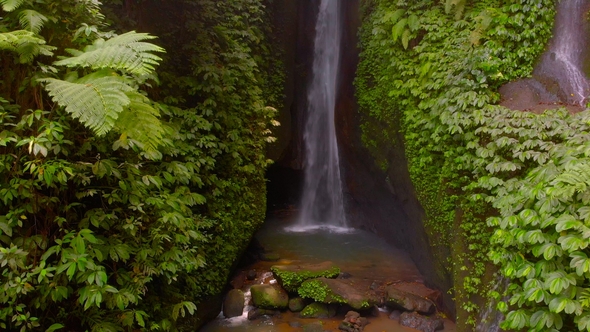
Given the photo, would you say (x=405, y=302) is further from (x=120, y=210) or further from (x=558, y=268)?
(x=120, y=210)

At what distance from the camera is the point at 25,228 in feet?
10.9

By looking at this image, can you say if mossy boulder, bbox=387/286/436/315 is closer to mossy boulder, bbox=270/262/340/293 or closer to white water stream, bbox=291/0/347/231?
mossy boulder, bbox=270/262/340/293

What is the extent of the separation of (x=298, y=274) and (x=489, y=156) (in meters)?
3.79

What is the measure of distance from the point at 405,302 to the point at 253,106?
428cm

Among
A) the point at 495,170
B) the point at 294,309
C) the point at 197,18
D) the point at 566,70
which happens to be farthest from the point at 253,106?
the point at 566,70

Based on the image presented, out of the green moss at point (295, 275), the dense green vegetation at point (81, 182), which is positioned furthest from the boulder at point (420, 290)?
the dense green vegetation at point (81, 182)

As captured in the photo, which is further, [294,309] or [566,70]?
[294,309]

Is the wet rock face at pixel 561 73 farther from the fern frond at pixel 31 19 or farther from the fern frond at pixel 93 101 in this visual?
the fern frond at pixel 31 19

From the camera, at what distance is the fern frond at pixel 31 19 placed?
327 cm

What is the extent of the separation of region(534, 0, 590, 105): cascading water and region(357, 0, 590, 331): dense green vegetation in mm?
231

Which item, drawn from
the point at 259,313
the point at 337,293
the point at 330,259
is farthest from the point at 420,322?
the point at 330,259

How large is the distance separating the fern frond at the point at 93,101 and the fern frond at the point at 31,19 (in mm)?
571

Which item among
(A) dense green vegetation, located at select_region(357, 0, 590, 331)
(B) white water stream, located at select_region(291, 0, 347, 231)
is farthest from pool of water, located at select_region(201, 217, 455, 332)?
(A) dense green vegetation, located at select_region(357, 0, 590, 331)

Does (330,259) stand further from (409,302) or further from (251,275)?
(409,302)
